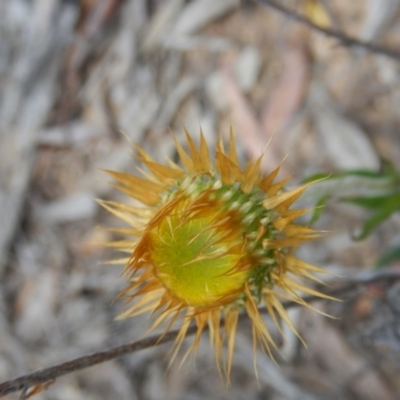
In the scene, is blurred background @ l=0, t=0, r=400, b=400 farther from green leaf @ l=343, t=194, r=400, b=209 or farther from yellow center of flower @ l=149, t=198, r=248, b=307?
yellow center of flower @ l=149, t=198, r=248, b=307

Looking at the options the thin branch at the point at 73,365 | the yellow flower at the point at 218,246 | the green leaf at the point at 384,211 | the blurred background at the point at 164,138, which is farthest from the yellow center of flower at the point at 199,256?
the blurred background at the point at 164,138

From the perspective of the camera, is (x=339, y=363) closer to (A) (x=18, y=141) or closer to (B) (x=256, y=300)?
(B) (x=256, y=300)

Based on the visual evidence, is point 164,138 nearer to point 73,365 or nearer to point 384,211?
point 384,211

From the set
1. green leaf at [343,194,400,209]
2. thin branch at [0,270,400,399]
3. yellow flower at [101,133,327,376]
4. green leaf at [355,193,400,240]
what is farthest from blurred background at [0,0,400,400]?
thin branch at [0,270,400,399]

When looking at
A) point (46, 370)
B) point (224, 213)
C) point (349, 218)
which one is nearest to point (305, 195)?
point (224, 213)

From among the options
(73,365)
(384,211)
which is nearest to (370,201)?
(384,211)

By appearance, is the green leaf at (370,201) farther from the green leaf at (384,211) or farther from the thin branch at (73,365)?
the thin branch at (73,365)
